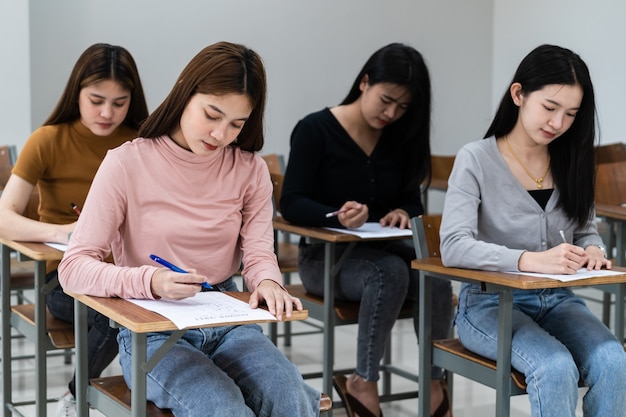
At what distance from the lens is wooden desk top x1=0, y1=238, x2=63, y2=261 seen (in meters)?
2.32

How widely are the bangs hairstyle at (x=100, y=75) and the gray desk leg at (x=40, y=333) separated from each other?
1.93ft

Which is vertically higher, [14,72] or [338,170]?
[14,72]

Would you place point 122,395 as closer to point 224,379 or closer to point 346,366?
point 224,379

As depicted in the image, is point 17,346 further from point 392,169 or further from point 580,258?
point 580,258

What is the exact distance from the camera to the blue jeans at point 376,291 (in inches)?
109

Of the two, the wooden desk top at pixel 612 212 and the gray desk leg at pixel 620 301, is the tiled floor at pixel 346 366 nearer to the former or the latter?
the gray desk leg at pixel 620 301

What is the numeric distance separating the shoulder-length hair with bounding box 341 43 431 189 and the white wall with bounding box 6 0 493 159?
2.41 m

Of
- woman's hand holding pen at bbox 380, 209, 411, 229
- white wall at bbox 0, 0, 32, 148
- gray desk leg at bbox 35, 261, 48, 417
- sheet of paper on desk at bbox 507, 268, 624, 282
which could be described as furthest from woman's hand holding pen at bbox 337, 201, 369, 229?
white wall at bbox 0, 0, 32, 148

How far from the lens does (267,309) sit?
176 centimetres

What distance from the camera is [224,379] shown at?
173 cm

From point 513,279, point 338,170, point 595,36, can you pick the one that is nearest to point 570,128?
point 513,279

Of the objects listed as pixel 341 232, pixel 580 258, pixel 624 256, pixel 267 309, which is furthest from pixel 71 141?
pixel 624 256

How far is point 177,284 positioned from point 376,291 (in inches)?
46.0

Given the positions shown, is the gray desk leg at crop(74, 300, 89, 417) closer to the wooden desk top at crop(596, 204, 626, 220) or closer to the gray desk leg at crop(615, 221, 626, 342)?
the gray desk leg at crop(615, 221, 626, 342)
